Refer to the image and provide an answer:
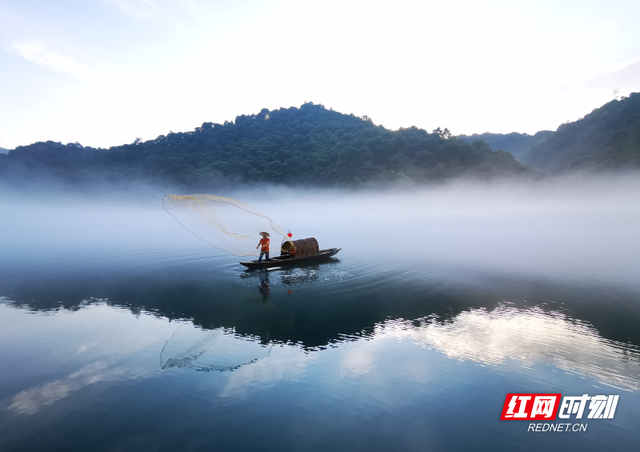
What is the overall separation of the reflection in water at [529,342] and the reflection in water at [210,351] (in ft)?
23.1

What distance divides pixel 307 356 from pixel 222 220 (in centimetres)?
1713

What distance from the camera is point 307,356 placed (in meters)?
15.1

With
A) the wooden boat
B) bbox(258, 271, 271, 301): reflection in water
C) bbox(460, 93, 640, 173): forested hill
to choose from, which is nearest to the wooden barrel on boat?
the wooden boat

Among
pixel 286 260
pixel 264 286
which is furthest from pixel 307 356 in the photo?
pixel 286 260

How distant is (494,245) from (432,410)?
5233cm

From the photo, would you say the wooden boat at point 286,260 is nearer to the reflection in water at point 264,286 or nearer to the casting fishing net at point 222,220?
the reflection in water at point 264,286

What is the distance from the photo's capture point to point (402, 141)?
541 feet

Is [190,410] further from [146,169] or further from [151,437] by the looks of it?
[146,169]

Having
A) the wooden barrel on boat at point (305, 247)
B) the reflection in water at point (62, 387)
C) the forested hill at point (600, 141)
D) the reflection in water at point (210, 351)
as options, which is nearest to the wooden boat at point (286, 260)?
the wooden barrel on boat at point (305, 247)

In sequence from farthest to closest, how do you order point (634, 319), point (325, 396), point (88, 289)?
point (88, 289), point (634, 319), point (325, 396)

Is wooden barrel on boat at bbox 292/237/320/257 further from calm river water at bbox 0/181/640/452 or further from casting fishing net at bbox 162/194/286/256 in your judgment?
calm river water at bbox 0/181/640/452

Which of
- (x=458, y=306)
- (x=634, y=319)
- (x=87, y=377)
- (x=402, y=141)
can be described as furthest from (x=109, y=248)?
(x=402, y=141)

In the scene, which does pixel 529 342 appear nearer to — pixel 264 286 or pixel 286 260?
pixel 264 286

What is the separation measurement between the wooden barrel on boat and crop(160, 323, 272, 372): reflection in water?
59.8 ft
